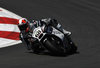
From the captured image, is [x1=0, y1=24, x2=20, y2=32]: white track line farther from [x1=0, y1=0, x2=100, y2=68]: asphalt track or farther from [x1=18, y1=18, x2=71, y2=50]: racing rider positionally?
[x1=18, y1=18, x2=71, y2=50]: racing rider

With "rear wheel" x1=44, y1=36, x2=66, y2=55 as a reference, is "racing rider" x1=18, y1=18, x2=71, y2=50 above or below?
above

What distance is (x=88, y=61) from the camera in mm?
9414

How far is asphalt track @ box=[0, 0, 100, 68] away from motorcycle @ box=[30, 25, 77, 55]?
25 cm

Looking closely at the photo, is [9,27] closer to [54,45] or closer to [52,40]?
[52,40]

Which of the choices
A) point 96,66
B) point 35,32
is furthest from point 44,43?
point 96,66

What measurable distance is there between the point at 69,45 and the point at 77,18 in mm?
5449

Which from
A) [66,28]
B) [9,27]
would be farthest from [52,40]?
[66,28]

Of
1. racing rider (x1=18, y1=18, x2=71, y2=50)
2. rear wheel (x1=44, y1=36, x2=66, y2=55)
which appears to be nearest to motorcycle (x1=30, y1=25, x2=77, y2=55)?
rear wheel (x1=44, y1=36, x2=66, y2=55)

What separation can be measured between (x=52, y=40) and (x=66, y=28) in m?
4.28

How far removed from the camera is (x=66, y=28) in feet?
48.3

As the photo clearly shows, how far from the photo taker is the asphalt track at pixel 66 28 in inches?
371

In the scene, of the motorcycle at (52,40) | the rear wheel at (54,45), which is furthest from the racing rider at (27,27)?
the rear wheel at (54,45)

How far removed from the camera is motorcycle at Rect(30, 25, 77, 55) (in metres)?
10.4

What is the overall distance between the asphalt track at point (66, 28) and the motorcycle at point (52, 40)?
25 centimetres
